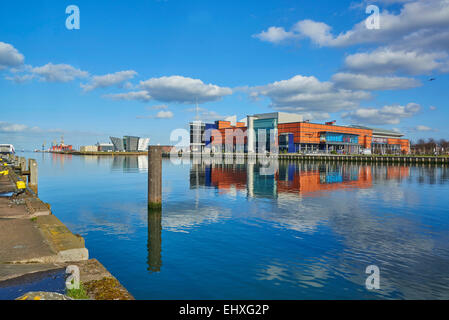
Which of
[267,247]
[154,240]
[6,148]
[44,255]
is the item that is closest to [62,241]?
[44,255]

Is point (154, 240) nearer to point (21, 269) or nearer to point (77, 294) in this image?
point (21, 269)

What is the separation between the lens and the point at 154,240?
13.7 m

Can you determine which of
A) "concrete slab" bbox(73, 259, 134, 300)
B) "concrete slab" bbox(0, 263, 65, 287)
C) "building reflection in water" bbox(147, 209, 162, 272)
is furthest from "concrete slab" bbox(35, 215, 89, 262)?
"building reflection in water" bbox(147, 209, 162, 272)

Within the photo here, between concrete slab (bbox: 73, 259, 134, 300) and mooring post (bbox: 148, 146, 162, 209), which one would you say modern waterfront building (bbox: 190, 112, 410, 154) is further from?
concrete slab (bbox: 73, 259, 134, 300)

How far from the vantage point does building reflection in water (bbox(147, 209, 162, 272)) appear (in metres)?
10.8

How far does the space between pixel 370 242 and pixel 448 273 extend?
3558mm

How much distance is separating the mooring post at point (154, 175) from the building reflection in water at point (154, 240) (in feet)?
2.14

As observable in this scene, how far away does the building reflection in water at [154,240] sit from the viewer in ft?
35.4

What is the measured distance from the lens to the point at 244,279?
951 cm

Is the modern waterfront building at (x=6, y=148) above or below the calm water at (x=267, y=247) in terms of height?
above

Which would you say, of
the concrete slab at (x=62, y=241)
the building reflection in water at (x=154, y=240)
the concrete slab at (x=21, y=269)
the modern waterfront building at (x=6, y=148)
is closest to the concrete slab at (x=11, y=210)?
the concrete slab at (x=62, y=241)

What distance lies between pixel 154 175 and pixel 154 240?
17.3 ft

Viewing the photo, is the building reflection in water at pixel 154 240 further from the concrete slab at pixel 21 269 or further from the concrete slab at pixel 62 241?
the concrete slab at pixel 21 269
